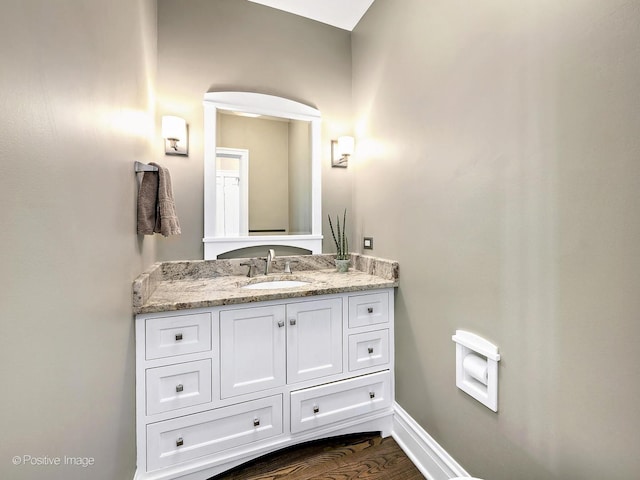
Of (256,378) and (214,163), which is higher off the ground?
(214,163)

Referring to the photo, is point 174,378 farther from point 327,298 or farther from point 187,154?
point 187,154

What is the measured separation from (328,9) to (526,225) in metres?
2.02

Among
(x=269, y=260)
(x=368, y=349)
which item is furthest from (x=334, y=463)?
(x=269, y=260)

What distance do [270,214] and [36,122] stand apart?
59.6 inches

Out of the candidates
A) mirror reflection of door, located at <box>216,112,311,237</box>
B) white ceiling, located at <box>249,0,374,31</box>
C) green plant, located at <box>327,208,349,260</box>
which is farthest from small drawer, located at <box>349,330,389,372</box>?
white ceiling, located at <box>249,0,374,31</box>

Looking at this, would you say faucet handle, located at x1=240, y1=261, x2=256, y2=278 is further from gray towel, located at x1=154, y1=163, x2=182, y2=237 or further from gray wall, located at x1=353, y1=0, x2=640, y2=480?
gray wall, located at x1=353, y1=0, x2=640, y2=480

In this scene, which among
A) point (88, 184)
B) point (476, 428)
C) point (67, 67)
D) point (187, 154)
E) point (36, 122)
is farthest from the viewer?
point (187, 154)

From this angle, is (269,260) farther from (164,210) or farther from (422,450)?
(422,450)

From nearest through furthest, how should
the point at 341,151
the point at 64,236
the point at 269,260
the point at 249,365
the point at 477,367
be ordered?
the point at 64,236, the point at 477,367, the point at 249,365, the point at 269,260, the point at 341,151

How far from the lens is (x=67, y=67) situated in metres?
0.62

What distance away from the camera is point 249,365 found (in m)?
1.39

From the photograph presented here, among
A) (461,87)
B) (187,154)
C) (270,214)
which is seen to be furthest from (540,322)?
(187,154)

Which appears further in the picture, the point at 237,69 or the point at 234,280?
the point at 237,69

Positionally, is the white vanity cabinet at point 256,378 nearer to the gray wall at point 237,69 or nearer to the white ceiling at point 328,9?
the gray wall at point 237,69
